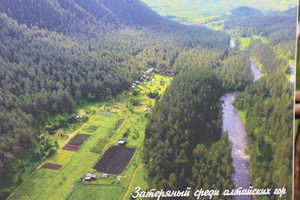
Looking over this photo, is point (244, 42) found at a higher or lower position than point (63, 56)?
higher

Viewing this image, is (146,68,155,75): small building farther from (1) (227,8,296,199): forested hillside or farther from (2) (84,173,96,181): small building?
(2) (84,173,96,181): small building

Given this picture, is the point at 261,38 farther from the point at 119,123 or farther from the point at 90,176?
the point at 90,176

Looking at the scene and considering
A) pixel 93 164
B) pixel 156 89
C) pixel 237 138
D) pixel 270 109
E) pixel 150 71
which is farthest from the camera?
pixel 150 71

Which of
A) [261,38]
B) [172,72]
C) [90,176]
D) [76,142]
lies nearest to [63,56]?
[172,72]

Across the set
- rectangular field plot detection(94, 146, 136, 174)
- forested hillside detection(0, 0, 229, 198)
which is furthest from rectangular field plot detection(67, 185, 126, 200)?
forested hillside detection(0, 0, 229, 198)

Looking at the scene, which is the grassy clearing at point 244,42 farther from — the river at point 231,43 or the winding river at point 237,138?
the winding river at point 237,138

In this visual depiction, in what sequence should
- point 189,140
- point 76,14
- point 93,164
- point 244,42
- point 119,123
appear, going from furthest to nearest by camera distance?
point 76,14
point 244,42
point 119,123
point 189,140
point 93,164
